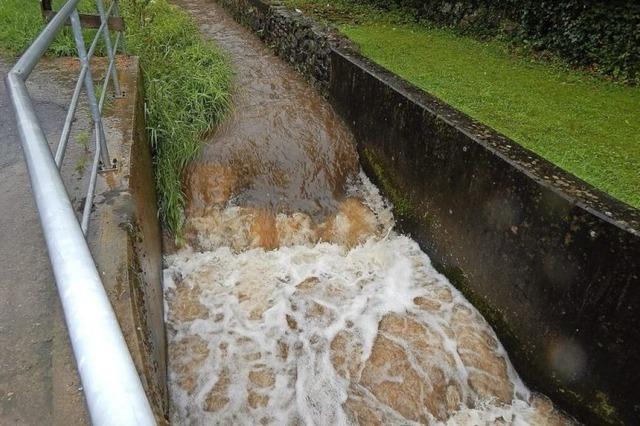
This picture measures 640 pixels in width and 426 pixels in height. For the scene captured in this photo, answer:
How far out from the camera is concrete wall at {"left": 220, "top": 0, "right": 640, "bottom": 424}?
3082 mm

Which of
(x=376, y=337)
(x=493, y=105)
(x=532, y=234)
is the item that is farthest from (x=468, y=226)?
(x=493, y=105)

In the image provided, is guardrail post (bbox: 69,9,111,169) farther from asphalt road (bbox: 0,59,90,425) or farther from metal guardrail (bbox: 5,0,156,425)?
metal guardrail (bbox: 5,0,156,425)

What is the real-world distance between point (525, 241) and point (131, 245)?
2776 mm

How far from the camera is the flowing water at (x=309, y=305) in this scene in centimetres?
357

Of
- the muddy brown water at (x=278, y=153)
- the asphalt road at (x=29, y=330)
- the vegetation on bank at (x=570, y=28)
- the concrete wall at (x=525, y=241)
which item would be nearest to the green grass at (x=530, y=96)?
the vegetation on bank at (x=570, y=28)

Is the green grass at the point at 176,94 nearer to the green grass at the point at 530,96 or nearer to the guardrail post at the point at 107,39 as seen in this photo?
the guardrail post at the point at 107,39

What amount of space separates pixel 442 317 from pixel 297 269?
1.45m

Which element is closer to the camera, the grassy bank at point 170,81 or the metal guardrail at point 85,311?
the metal guardrail at point 85,311

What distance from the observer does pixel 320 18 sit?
26.9 ft

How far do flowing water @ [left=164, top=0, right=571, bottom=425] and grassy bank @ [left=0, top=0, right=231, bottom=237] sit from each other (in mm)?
230

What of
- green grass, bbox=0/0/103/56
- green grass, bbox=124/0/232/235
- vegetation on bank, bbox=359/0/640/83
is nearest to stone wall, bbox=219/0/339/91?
green grass, bbox=124/0/232/235

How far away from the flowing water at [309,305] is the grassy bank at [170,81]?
230 mm

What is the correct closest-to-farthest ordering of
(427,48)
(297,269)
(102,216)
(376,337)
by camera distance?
(102,216) → (376,337) → (297,269) → (427,48)

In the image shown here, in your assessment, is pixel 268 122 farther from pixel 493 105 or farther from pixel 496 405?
pixel 496 405
